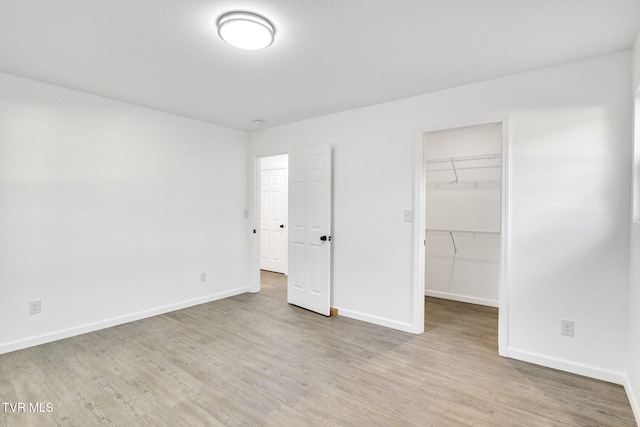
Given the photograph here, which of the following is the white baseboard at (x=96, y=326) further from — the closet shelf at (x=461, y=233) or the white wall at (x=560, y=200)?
the closet shelf at (x=461, y=233)

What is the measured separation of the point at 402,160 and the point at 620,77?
1.75 metres

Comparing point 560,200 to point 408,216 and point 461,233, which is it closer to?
point 408,216

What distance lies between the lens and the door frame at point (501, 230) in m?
2.81

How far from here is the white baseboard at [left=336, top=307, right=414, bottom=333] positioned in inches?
134

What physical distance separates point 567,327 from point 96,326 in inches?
172

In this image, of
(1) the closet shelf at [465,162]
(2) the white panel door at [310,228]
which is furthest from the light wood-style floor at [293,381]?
(1) the closet shelf at [465,162]

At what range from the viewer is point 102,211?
3.47 meters

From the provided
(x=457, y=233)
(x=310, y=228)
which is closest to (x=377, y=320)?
(x=310, y=228)

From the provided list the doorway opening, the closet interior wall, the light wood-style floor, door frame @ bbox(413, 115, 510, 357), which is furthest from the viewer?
the doorway opening

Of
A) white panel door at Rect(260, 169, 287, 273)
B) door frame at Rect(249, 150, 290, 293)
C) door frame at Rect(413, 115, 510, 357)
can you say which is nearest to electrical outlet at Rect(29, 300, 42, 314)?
door frame at Rect(249, 150, 290, 293)

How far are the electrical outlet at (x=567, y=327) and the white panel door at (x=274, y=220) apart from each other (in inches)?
180

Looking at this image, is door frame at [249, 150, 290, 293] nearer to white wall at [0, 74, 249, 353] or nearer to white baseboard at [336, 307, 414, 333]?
white wall at [0, 74, 249, 353]

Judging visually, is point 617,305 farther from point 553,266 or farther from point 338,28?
point 338,28

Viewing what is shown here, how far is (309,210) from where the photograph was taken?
13.6 feet
